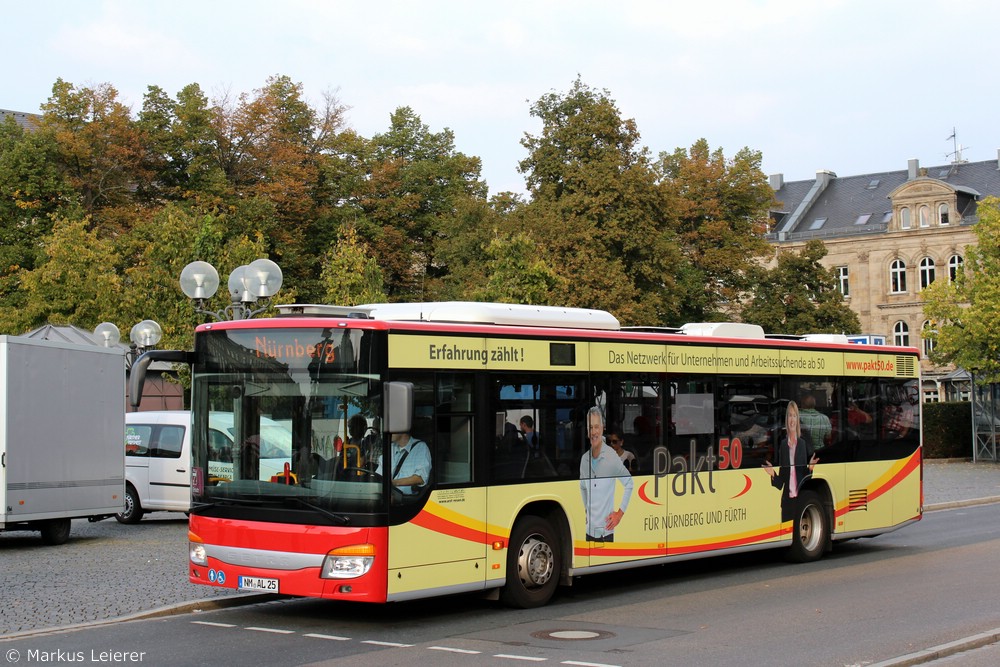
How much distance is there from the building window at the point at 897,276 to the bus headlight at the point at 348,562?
3109 inches

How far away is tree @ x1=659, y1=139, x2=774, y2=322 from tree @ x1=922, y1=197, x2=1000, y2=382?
11.2 m

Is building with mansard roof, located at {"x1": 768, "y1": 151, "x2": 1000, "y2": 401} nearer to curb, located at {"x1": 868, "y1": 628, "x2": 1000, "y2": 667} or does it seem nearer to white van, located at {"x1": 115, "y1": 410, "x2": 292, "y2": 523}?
white van, located at {"x1": 115, "y1": 410, "x2": 292, "y2": 523}

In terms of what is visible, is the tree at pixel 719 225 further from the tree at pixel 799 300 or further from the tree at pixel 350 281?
the tree at pixel 350 281

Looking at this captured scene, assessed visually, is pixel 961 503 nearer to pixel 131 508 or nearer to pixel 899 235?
pixel 131 508

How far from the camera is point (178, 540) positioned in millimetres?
18438

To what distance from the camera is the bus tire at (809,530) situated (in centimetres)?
1585

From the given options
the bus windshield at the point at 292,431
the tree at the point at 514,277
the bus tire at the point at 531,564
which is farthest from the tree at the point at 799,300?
the bus windshield at the point at 292,431

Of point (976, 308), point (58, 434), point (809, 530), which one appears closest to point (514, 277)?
point (58, 434)


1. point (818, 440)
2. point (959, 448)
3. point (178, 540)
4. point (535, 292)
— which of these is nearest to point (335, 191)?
A: point (535, 292)

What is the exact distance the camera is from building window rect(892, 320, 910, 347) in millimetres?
83375

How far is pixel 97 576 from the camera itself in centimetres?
1417

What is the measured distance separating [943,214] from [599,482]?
75140 millimetres

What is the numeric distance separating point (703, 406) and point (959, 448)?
36246 mm

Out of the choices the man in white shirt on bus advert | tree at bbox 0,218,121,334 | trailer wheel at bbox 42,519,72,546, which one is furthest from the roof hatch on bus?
tree at bbox 0,218,121,334
